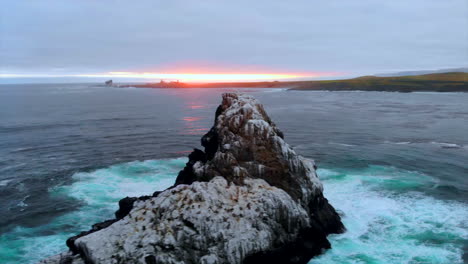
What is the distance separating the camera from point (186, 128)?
74.6 meters

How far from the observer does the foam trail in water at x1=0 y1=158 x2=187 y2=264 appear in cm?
2428

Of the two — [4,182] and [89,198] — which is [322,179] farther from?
[4,182]

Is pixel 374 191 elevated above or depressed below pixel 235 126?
below

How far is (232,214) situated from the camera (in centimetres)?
2056

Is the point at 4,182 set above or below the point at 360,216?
above

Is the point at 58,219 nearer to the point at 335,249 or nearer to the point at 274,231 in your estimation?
the point at 274,231

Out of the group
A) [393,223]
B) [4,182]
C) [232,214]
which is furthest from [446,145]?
[4,182]

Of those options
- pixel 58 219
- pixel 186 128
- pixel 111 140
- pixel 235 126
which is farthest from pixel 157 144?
pixel 235 126

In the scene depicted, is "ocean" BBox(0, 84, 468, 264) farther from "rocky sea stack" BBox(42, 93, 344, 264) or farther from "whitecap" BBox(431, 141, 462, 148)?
"rocky sea stack" BBox(42, 93, 344, 264)

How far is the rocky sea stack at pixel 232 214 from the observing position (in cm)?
1867

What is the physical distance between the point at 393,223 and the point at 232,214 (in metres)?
14.2

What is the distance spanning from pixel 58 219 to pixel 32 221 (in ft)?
6.33

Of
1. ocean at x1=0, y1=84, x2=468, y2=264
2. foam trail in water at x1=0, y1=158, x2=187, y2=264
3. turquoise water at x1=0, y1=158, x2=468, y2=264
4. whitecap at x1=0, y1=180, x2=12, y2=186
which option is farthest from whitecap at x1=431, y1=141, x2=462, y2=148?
whitecap at x1=0, y1=180, x2=12, y2=186

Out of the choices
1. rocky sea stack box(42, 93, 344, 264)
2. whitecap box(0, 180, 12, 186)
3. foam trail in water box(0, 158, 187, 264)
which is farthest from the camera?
whitecap box(0, 180, 12, 186)
